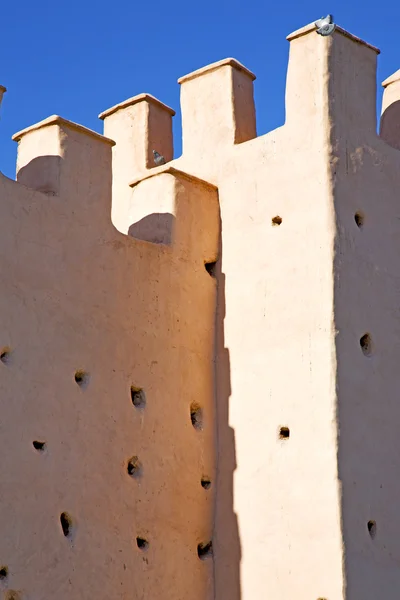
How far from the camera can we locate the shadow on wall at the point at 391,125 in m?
13.0

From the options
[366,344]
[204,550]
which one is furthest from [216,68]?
[204,550]

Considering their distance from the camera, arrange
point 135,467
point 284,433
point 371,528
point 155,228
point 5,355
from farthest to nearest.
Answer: point 155,228
point 284,433
point 135,467
point 371,528
point 5,355

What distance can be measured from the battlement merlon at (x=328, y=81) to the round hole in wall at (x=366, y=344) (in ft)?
6.64

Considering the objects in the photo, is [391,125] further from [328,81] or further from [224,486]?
[224,486]

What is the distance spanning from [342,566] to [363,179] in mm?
3714

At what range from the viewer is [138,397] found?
1127 centimetres

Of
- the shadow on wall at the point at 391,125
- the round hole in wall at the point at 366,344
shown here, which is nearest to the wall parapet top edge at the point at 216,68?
the shadow on wall at the point at 391,125

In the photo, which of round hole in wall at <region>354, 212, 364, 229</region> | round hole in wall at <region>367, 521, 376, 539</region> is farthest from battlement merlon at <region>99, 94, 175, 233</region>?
round hole in wall at <region>367, 521, 376, 539</region>

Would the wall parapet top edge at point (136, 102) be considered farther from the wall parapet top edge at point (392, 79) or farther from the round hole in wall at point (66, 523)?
the round hole in wall at point (66, 523)

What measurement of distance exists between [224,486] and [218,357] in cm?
128

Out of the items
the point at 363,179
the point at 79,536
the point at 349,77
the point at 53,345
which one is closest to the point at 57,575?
the point at 79,536

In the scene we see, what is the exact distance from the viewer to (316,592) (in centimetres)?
1059

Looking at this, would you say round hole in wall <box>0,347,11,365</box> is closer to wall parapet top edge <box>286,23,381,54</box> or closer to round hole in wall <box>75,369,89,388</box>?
round hole in wall <box>75,369,89,388</box>

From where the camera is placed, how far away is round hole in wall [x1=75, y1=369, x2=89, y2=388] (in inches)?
422
